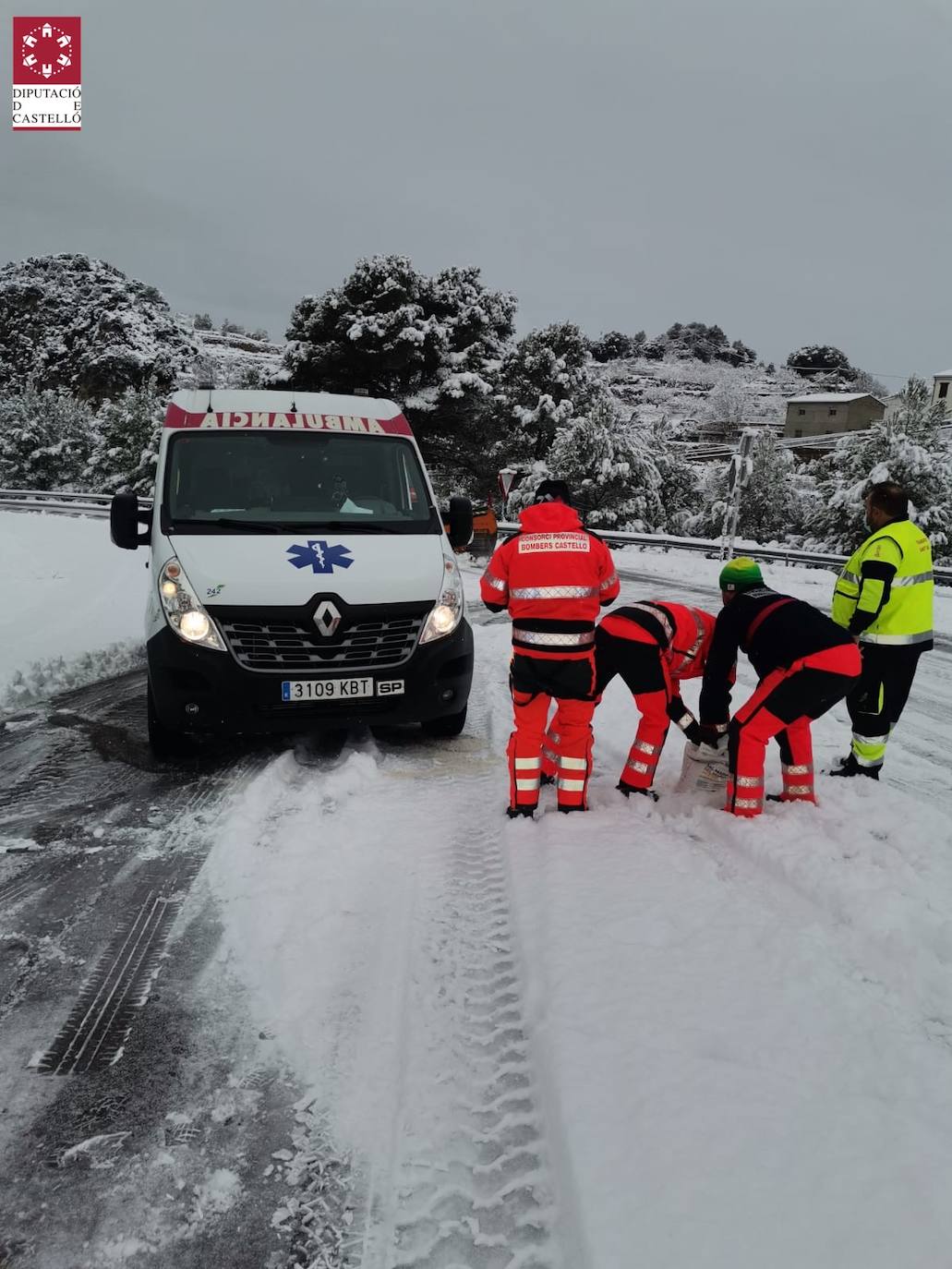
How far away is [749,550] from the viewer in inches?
736

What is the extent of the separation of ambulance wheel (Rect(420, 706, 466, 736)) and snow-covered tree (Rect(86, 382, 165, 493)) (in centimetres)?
2976

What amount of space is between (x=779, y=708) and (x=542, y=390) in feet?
84.8

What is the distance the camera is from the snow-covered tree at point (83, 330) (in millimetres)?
55312

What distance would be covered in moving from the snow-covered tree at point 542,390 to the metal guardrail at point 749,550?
4709mm

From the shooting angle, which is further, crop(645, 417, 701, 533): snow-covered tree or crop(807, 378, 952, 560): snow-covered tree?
crop(645, 417, 701, 533): snow-covered tree

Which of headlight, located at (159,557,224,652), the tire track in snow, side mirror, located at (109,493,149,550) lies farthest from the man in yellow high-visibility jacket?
side mirror, located at (109,493,149,550)

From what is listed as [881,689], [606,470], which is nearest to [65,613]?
[881,689]

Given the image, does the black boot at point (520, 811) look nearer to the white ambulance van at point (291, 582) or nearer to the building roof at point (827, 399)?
the white ambulance van at point (291, 582)

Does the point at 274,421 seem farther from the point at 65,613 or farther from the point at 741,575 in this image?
the point at 65,613

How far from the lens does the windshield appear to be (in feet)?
15.9

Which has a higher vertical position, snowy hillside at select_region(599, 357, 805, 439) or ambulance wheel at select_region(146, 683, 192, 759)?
snowy hillside at select_region(599, 357, 805, 439)

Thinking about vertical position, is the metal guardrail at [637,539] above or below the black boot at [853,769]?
above

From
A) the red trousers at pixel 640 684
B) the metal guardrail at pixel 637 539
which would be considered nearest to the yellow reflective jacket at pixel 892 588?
the red trousers at pixel 640 684

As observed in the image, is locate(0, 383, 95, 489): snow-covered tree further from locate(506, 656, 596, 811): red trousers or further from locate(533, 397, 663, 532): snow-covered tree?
locate(506, 656, 596, 811): red trousers
